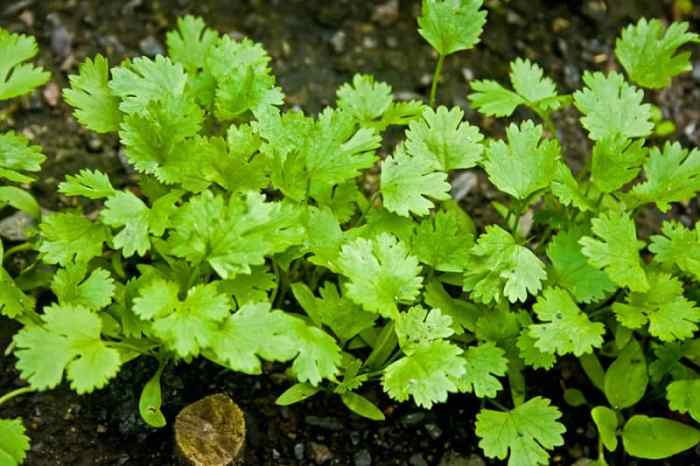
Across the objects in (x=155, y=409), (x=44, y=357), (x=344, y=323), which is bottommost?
(x=155, y=409)

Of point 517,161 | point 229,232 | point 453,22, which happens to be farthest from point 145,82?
point 517,161

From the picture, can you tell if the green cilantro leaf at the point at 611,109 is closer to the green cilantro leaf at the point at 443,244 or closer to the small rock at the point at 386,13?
the green cilantro leaf at the point at 443,244

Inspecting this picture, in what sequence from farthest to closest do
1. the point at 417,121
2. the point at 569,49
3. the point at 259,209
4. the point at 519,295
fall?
the point at 569,49 < the point at 417,121 < the point at 519,295 < the point at 259,209

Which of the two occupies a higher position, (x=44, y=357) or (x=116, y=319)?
(x=44, y=357)

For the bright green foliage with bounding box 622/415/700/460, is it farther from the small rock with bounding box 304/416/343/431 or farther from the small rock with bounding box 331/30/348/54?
the small rock with bounding box 331/30/348/54

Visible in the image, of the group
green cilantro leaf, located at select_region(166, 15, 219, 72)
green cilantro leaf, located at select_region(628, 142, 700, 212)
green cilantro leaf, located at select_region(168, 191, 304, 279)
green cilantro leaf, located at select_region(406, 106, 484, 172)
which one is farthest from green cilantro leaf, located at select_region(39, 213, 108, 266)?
green cilantro leaf, located at select_region(628, 142, 700, 212)

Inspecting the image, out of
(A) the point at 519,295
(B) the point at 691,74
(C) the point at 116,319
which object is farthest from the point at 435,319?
(B) the point at 691,74

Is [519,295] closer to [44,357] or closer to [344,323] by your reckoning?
[344,323]
